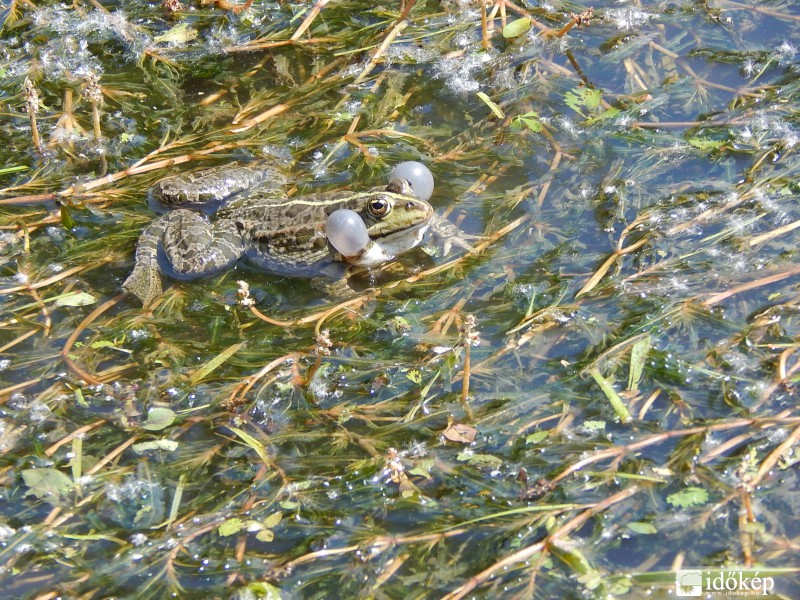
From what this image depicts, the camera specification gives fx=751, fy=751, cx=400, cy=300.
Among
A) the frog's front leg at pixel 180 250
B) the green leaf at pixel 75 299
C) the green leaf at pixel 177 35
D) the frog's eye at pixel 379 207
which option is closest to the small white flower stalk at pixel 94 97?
the green leaf at pixel 177 35

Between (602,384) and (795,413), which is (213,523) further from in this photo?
(795,413)

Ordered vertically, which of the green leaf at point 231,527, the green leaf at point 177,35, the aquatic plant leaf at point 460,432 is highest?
the green leaf at point 177,35

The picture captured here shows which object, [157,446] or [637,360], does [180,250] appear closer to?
[157,446]

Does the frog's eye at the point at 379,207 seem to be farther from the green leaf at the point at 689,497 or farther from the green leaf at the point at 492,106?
the green leaf at the point at 689,497

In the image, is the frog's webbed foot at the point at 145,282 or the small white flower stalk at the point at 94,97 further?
the small white flower stalk at the point at 94,97

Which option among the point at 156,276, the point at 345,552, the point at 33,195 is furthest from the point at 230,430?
the point at 33,195

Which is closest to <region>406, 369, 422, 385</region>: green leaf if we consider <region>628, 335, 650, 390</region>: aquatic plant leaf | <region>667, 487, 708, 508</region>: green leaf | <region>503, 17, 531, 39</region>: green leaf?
<region>628, 335, 650, 390</region>: aquatic plant leaf

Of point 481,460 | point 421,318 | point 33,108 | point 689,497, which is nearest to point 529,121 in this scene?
point 421,318

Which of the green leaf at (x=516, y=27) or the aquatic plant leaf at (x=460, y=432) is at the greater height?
the green leaf at (x=516, y=27)
